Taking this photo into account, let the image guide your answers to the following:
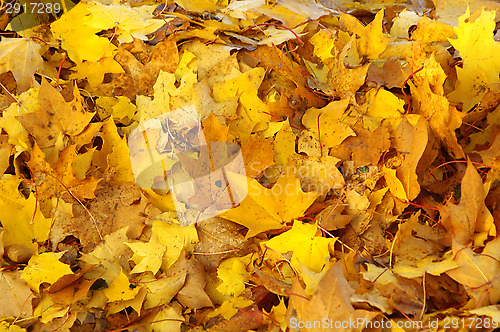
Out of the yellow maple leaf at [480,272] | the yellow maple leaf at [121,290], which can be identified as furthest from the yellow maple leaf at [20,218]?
the yellow maple leaf at [480,272]

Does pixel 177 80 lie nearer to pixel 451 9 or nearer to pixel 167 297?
pixel 167 297

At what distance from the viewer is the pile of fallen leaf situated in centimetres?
98

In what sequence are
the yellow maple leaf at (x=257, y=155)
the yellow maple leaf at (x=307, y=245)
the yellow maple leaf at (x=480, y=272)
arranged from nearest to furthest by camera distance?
the yellow maple leaf at (x=480, y=272)
the yellow maple leaf at (x=307, y=245)
the yellow maple leaf at (x=257, y=155)

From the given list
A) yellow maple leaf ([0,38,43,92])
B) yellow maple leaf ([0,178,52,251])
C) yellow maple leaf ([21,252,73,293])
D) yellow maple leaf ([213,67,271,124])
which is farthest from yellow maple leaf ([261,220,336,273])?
yellow maple leaf ([0,38,43,92])

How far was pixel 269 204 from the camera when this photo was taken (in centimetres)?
107

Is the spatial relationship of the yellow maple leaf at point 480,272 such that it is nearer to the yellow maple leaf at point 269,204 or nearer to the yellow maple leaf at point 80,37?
the yellow maple leaf at point 269,204

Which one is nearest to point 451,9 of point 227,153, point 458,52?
point 458,52

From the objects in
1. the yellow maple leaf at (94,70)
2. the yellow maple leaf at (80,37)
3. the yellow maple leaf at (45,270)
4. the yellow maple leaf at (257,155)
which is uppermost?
the yellow maple leaf at (80,37)

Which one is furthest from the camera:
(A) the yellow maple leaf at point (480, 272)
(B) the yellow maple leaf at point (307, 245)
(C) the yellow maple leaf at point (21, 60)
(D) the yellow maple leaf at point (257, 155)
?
(C) the yellow maple leaf at point (21, 60)

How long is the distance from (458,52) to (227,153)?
82cm

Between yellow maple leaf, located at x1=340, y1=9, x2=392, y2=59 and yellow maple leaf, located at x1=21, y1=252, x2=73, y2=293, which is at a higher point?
yellow maple leaf, located at x1=340, y1=9, x2=392, y2=59

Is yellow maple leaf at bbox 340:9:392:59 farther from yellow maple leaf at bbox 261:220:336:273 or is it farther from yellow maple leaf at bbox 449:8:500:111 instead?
yellow maple leaf at bbox 261:220:336:273
